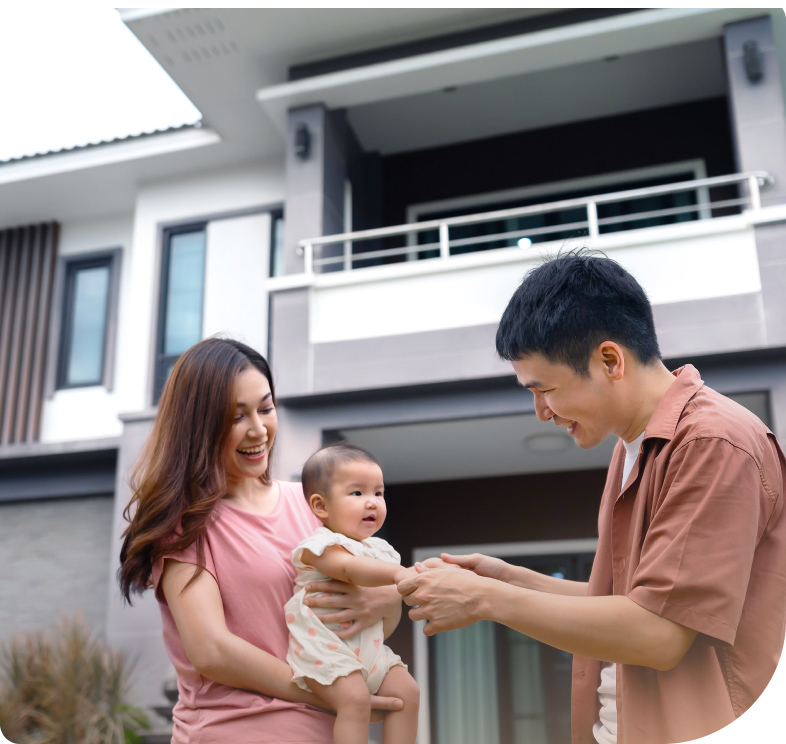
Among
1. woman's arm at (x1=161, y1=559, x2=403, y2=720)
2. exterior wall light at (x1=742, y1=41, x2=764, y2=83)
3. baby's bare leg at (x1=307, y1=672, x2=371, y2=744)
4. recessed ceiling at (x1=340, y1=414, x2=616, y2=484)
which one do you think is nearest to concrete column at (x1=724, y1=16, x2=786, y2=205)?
exterior wall light at (x1=742, y1=41, x2=764, y2=83)

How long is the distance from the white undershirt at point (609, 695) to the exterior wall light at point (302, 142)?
549 centimetres

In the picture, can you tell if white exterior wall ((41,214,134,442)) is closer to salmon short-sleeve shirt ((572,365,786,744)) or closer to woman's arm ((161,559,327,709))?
woman's arm ((161,559,327,709))

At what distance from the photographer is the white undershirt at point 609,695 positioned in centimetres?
171

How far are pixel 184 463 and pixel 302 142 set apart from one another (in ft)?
17.6

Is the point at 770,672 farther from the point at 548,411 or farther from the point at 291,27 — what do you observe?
the point at 291,27

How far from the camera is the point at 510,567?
76.6 inches

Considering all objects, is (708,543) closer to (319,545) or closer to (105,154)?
(319,545)

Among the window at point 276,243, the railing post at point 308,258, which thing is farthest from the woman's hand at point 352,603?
the window at point 276,243

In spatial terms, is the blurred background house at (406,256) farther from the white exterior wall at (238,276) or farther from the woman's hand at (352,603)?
the woman's hand at (352,603)

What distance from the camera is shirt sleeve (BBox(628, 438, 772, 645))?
1301mm

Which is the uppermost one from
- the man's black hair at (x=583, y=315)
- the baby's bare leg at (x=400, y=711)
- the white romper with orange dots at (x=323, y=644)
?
the man's black hair at (x=583, y=315)

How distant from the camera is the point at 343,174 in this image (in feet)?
23.4

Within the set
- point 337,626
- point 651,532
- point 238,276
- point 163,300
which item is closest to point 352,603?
point 337,626

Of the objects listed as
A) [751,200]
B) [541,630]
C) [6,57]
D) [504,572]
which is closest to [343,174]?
[751,200]
